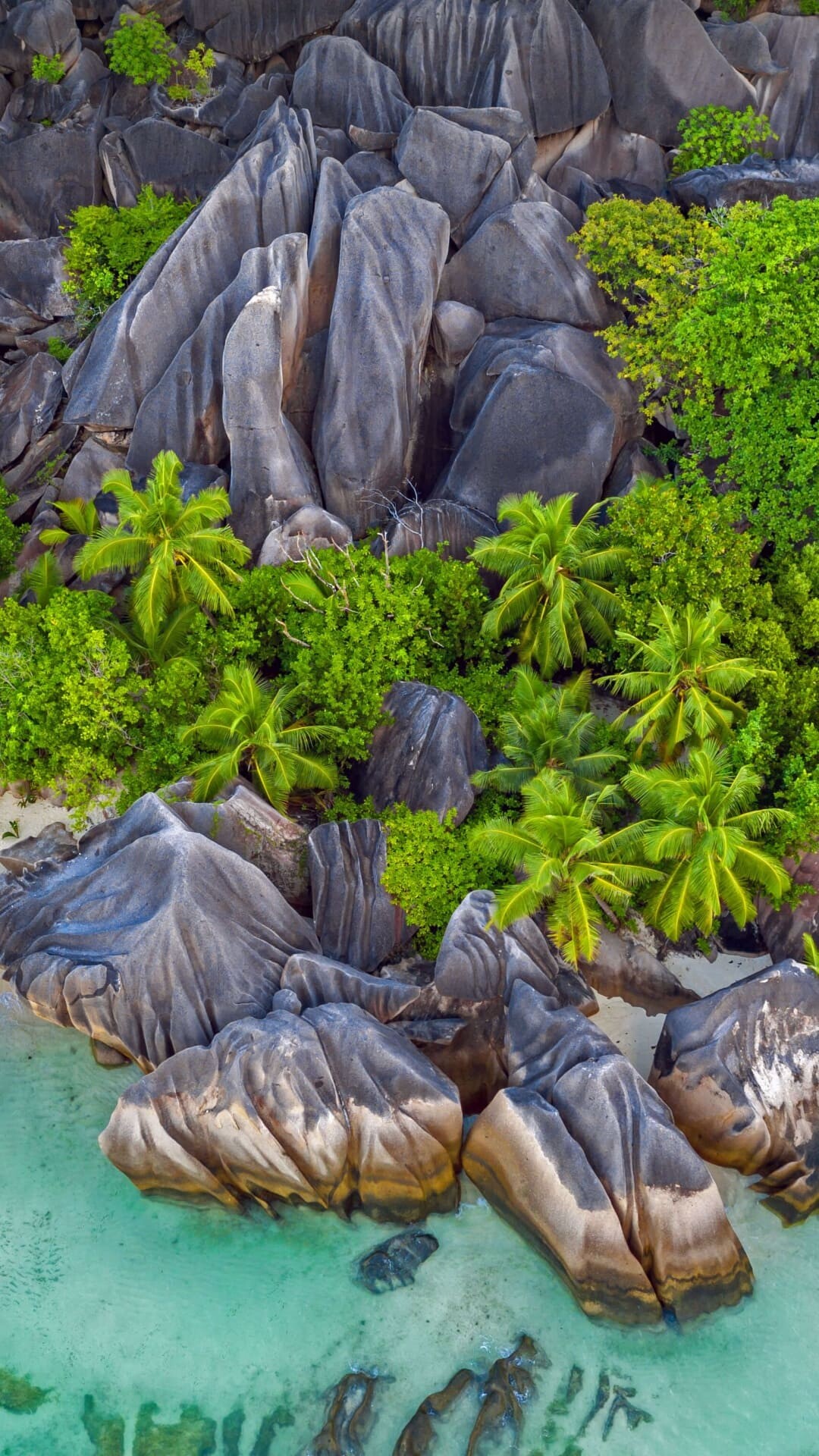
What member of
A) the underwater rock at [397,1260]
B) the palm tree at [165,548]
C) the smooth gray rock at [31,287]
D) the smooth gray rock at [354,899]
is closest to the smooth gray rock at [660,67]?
the smooth gray rock at [31,287]

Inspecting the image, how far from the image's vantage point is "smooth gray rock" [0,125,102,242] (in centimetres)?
2531

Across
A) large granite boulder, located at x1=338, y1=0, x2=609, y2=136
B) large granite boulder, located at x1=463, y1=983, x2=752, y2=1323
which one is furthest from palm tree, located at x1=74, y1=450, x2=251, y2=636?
large granite boulder, located at x1=338, y1=0, x2=609, y2=136

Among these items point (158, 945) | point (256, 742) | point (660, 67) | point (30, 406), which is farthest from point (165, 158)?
point (158, 945)

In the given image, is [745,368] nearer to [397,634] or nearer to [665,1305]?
[397,634]

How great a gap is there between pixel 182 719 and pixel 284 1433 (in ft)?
32.3

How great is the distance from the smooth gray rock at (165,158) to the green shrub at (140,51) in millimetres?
1574

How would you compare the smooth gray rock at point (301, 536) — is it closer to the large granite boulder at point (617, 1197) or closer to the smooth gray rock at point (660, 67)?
the large granite boulder at point (617, 1197)

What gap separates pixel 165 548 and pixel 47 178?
14048 mm

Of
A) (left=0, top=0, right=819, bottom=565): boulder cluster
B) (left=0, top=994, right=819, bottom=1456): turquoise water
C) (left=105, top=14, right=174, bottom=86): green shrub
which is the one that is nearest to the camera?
(left=0, top=994, right=819, bottom=1456): turquoise water

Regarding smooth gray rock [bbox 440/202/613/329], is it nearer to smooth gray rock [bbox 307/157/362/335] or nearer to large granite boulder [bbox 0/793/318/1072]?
smooth gray rock [bbox 307/157/362/335]

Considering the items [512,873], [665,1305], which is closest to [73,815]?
[512,873]

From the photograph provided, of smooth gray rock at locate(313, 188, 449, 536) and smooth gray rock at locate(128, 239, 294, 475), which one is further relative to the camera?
smooth gray rock at locate(313, 188, 449, 536)

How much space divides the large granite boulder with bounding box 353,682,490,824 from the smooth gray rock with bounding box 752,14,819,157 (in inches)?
661

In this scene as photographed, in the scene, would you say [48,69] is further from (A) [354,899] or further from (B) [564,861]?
(B) [564,861]
